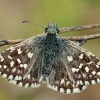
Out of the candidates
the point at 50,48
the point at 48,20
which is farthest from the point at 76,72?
the point at 48,20

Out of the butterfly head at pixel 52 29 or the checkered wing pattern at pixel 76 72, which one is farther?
the butterfly head at pixel 52 29

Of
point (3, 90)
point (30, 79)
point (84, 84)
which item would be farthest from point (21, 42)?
point (3, 90)

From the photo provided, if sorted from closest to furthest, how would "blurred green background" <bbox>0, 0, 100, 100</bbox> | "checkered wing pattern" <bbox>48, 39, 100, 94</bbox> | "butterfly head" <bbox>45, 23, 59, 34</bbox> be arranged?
"checkered wing pattern" <bbox>48, 39, 100, 94</bbox> → "butterfly head" <bbox>45, 23, 59, 34</bbox> → "blurred green background" <bbox>0, 0, 100, 100</bbox>

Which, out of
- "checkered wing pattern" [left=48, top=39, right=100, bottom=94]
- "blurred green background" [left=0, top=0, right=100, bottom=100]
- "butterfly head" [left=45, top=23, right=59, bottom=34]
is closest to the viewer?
"checkered wing pattern" [left=48, top=39, right=100, bottom=94]

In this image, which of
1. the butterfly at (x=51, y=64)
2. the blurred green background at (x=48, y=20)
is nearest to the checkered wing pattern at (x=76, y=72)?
the butterfly at (x=51, y=64)

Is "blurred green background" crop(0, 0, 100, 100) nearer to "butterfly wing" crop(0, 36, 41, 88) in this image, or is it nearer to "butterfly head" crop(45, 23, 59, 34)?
"butterfly wing" crop(0, 36, 41, 88)

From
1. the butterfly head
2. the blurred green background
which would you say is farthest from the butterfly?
the blurred green background

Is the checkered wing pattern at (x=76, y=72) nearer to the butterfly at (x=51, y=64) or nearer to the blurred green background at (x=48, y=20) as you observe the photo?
the butterfly at (x=51, y=64)
